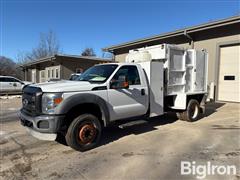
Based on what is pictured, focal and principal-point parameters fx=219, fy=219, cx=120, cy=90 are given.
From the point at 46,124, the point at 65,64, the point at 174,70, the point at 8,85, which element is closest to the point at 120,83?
the point at 46,124

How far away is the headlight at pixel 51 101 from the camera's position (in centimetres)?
459

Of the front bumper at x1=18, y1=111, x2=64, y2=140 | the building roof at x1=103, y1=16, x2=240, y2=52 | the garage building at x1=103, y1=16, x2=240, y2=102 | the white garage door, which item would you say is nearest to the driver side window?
the front bumper at x1=18, y1=111, x2=64, y2=140

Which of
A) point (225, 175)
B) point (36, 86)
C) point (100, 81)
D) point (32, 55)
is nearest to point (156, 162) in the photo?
point (225, 175)

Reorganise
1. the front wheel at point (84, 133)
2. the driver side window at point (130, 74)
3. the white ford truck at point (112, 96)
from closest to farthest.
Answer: the white ford truck at point (112, 96), the front wheel at point (84, 133), the driver side window at point (130, 74)

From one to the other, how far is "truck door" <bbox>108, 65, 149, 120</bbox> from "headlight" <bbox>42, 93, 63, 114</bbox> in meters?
1.30

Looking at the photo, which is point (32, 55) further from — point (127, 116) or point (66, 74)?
point (127, 116)

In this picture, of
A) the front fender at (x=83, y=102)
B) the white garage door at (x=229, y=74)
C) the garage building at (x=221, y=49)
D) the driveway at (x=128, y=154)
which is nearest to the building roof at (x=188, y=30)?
the garage building at (x=221, y=49)

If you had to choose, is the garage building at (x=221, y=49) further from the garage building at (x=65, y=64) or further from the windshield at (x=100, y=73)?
the garage building at (x=65, y=64)

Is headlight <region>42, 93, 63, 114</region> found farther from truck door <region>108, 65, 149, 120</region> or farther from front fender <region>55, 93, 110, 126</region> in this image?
truck door <region>108, 65, 149, 120</region>

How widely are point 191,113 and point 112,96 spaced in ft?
12.5

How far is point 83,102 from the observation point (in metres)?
4.86

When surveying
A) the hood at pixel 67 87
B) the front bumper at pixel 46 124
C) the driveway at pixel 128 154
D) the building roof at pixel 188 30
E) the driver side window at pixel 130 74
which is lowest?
the driveway at pixel 128 154

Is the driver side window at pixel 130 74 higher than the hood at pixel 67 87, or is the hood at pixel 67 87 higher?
the driver side window at pixel 130 74

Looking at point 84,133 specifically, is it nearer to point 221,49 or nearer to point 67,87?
point 67,87
